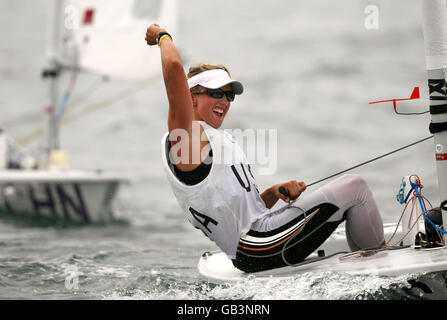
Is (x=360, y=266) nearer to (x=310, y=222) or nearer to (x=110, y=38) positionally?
(x=310, y=222)

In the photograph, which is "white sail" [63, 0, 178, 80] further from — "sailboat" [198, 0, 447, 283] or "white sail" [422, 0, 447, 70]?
"white sail" [422, 0, 447, 70]

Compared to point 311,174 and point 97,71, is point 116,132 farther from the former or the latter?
point 97,71

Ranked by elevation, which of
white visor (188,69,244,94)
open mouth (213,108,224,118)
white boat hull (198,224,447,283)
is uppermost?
white visor (188,69,244,94)

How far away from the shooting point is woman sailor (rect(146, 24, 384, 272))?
112 inches

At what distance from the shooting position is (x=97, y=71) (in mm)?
8742

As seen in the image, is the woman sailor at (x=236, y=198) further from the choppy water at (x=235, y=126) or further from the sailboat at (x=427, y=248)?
the choppy water at (x=235, y=126)

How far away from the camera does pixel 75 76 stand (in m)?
8.74

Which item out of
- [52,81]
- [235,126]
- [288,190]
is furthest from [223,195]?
[235,126]

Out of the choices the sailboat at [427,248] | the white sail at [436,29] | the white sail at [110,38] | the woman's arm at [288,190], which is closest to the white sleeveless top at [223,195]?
the woman's arm at [288,190]

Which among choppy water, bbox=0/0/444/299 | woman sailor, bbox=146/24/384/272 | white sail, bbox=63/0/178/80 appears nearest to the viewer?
woman sailor, bbox=146/24/384/272

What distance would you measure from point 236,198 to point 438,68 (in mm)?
1069

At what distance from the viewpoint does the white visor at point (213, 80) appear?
9.56ft

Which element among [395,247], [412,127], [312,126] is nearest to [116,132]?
[312,126]

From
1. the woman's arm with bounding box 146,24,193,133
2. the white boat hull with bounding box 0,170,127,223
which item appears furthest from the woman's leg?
the white boat hull with bounding box 0,170,127,223
